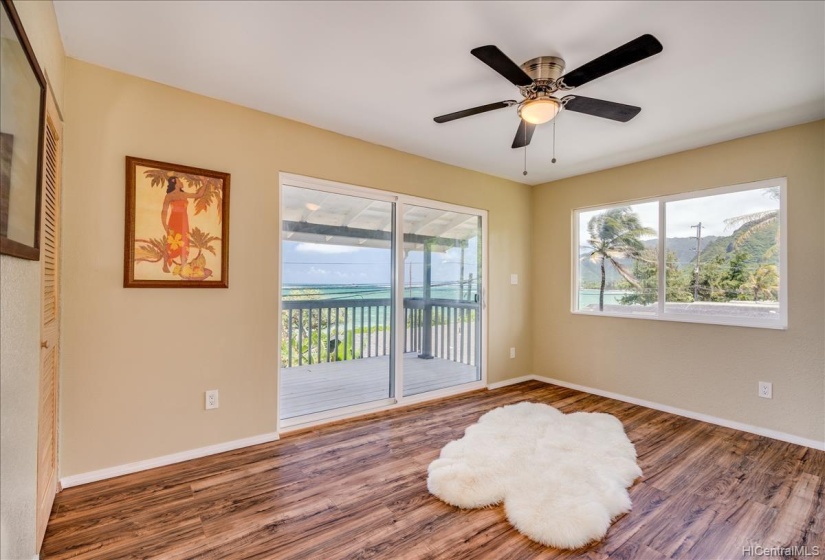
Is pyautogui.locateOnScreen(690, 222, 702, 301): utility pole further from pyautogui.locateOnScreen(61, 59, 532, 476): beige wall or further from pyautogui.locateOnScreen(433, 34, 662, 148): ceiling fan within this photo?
pyautogui.locateOnScreen(61, 59, 532, 476): beige wall

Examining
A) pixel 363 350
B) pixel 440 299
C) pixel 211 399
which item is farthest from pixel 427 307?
pixel 211 399

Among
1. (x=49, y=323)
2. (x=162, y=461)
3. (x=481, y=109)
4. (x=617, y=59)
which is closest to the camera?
A: (x=617, y=59)

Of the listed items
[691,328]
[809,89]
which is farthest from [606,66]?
[691,328]

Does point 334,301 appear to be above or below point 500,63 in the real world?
below

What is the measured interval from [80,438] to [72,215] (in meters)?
1.32

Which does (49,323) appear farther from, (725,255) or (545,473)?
(725,255)

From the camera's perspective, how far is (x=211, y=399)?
2.59m

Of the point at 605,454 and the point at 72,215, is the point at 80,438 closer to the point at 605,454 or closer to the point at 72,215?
the point at 72,215

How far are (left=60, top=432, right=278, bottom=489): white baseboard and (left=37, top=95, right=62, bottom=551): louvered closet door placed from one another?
0.45 ft

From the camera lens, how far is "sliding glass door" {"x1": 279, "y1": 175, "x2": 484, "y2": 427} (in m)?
3.10

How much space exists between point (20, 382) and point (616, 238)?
4.66 metres

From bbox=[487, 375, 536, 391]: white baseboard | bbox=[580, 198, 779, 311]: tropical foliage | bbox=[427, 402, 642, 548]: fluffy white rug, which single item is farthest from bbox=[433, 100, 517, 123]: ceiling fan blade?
bbox=[487, 375, 536, 391]: white baseboard

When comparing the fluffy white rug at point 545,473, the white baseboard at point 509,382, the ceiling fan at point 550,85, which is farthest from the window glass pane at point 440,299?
the ceiling fan at point 550,85

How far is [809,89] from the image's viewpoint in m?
2.40
